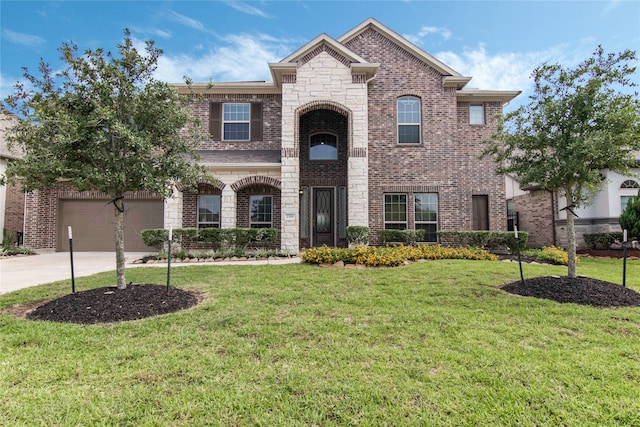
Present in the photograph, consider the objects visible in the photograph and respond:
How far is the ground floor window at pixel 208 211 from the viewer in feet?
40.6

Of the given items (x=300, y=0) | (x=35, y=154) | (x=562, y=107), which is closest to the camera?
(x=35, y=154)

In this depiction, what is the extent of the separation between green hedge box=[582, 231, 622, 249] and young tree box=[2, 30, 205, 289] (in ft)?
47.6

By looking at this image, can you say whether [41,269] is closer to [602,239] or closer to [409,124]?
[409,124]

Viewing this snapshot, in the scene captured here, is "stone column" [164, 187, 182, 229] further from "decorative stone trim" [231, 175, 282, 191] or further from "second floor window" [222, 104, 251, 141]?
"second floor window" [222, 104, 251, 141]

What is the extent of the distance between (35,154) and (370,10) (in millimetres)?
12639

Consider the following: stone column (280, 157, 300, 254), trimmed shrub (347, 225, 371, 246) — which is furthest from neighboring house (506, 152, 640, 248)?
stone column (280, 157, 300, 254)

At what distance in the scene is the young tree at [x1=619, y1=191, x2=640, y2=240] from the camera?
10.6 m

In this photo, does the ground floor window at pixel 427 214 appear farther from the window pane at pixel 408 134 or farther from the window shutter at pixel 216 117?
the window shutter at pixel 216 117

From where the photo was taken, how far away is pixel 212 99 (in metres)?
12.9

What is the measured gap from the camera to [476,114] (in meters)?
Answer: 13.1

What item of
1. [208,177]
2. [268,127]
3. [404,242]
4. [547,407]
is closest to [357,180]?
[404,242]

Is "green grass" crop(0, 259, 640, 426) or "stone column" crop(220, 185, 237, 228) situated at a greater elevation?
"stone column" crop(220, 185, 237, 228)

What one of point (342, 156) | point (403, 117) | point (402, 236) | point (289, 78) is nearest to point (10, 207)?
point (289, 78)

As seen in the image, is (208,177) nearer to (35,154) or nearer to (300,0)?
(35,154)
